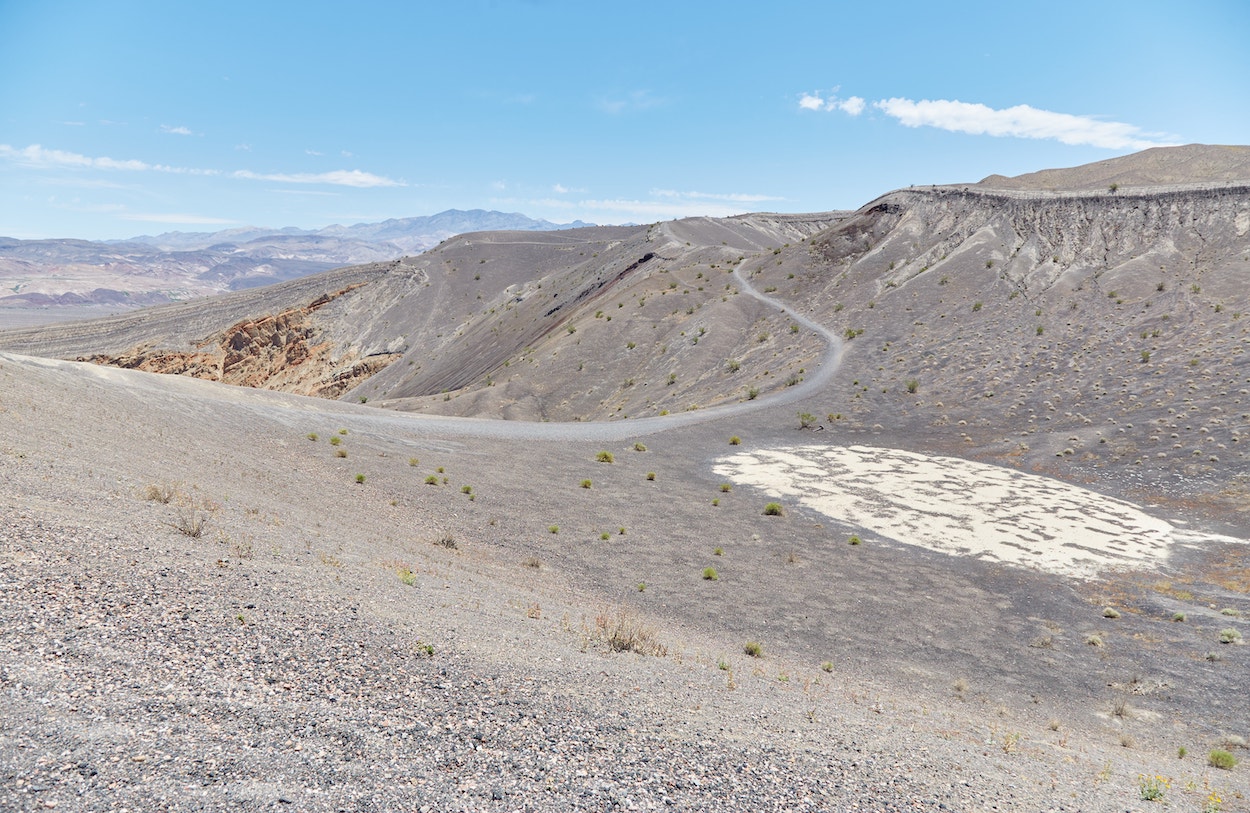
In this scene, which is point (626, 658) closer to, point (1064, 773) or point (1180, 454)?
point (1064, 773)

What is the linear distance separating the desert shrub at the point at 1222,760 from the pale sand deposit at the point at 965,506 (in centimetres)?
976

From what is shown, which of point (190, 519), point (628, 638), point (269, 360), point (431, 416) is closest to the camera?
point (628, 638)

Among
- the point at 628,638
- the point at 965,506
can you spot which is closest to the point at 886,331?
the point at 965,506

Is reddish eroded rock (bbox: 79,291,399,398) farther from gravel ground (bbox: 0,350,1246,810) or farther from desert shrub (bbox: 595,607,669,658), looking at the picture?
desert shrub (bbox: 595,607,669,658)

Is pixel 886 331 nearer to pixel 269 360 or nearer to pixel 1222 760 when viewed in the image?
pixel 1222 760

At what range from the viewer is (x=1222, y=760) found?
10805 millimetres

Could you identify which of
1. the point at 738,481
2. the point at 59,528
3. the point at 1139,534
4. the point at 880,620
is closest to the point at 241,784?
the point at 59,528

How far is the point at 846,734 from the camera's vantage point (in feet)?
30.9

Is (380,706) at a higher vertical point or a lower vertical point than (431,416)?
lower

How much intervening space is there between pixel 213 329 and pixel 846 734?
323 ft

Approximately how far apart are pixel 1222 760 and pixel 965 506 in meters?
15.5

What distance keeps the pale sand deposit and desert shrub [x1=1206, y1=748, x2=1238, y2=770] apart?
9756 millimetres

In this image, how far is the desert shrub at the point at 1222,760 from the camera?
425 inches

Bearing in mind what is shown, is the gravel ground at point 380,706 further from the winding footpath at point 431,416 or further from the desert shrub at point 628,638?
→ the winding footpath at point 431,416
